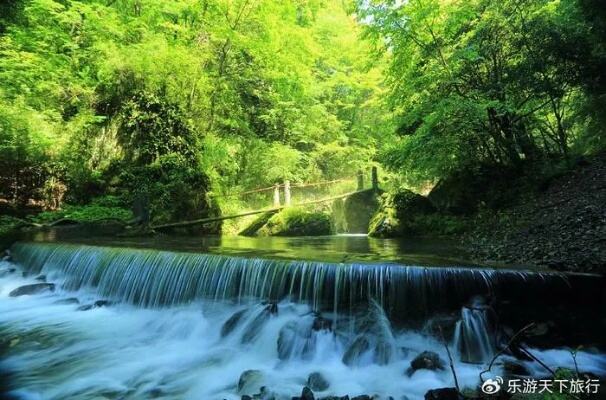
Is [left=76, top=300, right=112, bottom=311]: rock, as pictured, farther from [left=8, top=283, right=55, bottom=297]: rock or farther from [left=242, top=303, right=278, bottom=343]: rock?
[left=242, top=303, right=278, bottom=343]: rock

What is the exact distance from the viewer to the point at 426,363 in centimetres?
520

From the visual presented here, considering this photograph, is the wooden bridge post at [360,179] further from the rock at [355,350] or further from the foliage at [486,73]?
the rock at [355,350]

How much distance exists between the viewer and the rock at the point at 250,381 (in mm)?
4988

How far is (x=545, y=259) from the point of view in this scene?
6.82m

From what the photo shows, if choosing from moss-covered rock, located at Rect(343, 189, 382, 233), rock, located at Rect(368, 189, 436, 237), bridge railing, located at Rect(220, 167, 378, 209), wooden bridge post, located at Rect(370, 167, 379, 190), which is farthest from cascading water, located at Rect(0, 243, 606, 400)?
wooden bridge post, located at Rect(370, 167, 379, 190)

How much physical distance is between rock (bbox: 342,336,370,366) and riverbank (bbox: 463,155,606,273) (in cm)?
296

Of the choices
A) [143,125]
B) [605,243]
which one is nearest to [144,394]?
[605,243]

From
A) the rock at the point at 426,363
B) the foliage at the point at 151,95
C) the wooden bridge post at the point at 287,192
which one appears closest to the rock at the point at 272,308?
the rock at the point at 426,363

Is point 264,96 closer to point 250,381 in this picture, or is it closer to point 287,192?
point 287,192

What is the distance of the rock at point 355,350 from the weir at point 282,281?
0.57 meters

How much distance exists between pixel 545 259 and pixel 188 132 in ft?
41.2

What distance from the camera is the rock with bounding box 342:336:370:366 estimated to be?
5650 mm

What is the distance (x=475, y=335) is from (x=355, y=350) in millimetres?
1647

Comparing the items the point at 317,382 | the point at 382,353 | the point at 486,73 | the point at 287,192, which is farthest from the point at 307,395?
the point at 287,192
